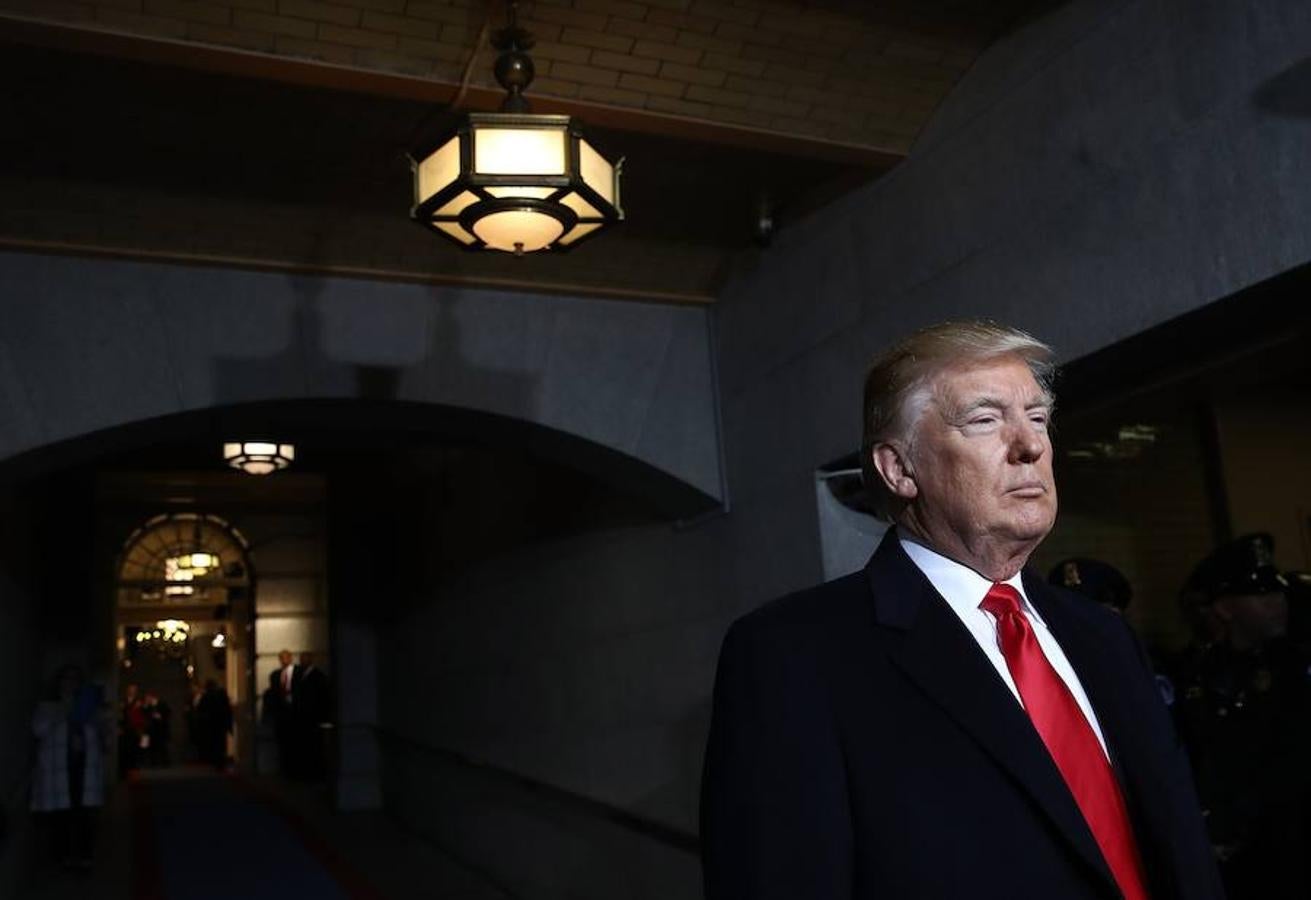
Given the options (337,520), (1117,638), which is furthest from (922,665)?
(337,520)

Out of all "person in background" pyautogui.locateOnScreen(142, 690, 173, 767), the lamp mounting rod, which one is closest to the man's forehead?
the lamp mounting rod

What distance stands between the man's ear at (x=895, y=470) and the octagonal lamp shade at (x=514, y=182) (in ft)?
6.64

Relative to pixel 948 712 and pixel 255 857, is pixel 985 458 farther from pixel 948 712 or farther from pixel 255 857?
pixel 255 857

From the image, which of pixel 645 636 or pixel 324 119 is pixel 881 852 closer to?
pixel 324 119

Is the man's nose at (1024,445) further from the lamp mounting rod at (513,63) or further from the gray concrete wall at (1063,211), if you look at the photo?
the lamp mounting rod at (513,63)

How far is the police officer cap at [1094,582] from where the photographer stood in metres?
4.26

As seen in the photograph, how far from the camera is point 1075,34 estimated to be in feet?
12.2

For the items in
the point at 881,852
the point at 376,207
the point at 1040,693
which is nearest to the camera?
the point at 881,852

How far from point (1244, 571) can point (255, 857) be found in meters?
7.85

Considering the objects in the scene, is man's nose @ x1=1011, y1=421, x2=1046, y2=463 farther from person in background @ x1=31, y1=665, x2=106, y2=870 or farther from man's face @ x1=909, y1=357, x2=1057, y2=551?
person in background @ x1=31, y1=665, x2=106, y2=870

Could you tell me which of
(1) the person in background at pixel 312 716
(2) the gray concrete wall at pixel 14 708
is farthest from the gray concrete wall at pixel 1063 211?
(1) the person in background at pixel 312 716

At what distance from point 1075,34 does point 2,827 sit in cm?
368

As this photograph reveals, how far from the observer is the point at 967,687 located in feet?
4.86

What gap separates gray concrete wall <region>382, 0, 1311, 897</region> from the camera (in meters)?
3.19
